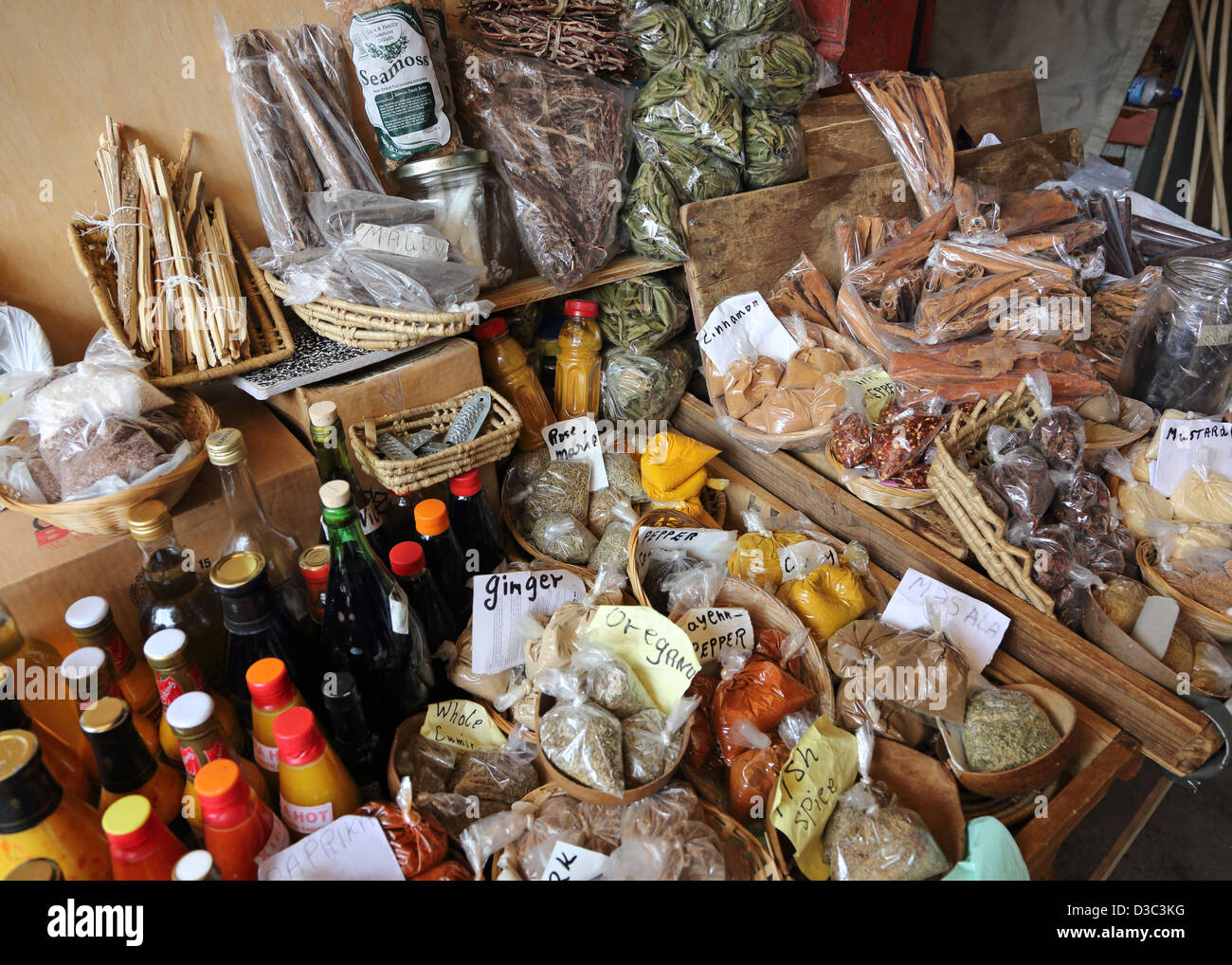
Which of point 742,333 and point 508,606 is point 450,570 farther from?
point 742,333

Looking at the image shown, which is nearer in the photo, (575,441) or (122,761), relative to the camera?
(122,761)

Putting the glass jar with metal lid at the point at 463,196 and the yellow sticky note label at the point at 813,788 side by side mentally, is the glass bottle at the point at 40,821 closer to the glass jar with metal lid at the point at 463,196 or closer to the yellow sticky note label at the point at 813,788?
the yellow sticky note label at the point at 813,788

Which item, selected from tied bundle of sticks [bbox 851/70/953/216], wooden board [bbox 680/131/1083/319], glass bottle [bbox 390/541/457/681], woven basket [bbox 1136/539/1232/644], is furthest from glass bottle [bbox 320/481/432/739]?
tied bundle of sticks [bbox 851/70/953/216]

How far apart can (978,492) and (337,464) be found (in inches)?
52.2

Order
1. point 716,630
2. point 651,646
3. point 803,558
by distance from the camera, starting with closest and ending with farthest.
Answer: point 651,646, point 716,630, point 803,558

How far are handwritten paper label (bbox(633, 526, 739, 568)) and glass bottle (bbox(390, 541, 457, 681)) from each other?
423 millimetres

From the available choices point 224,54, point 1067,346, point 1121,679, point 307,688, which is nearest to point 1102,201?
point 1067,346

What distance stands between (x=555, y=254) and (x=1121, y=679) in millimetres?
1520

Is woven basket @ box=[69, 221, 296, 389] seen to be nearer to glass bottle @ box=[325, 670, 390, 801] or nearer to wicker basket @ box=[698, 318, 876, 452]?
glass bottle @ box=[325, 670, 390, 801]

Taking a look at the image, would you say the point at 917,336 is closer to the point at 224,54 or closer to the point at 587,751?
the point at 587,751

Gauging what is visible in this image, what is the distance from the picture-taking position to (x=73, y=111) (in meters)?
1.43

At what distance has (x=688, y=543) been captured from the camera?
155cm

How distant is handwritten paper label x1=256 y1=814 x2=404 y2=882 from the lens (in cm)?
91

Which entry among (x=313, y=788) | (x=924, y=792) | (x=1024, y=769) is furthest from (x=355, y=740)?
(x=1024, y=769)
